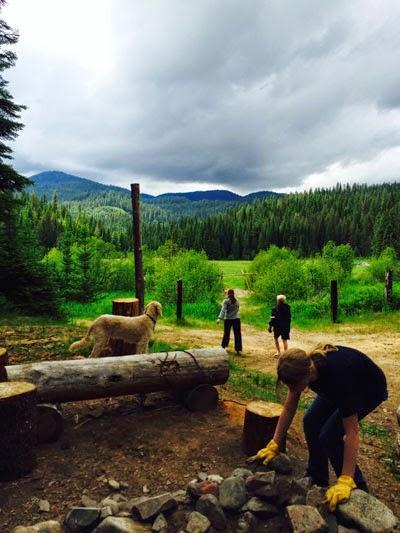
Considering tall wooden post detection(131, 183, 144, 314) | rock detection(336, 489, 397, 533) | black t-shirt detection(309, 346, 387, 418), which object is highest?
tall wooden post detection(131, 183, 144, 314)

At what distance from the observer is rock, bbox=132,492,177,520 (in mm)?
3867

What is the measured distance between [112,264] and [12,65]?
26904mm

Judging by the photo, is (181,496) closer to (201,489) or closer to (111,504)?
(201,489)

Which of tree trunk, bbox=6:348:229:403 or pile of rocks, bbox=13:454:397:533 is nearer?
pile of rocks, bbox=13:454:397:533

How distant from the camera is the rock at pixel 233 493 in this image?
4.02 meters

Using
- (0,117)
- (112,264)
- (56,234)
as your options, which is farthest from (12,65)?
(56,234)

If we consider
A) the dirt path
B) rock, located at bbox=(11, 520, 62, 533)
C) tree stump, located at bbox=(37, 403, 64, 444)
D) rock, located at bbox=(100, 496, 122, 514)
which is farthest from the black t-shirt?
the dirt path

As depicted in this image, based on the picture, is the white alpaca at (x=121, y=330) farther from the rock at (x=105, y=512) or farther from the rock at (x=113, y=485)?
the rock at (x=105, y=512)

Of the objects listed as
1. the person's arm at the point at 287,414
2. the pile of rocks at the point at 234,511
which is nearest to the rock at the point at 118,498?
the pile of rocks at the point at 234,511

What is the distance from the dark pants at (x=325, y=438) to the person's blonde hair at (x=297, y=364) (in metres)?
0.81

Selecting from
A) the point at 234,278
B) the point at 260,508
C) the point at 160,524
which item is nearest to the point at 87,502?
the point at 160,524

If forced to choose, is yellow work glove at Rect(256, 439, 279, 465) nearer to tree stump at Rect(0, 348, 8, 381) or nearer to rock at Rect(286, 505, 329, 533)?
rock at Rect(286, 505, 329, 533)

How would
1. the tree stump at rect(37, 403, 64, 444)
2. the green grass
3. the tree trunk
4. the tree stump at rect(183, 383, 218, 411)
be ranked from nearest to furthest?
the tree stump at rect(37, 403, 64, 444), the tree trunk, the tree stump at rect(183, 383, 218, 411), the green grass

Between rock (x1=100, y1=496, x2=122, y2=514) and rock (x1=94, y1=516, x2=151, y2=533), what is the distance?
194 millimetres
